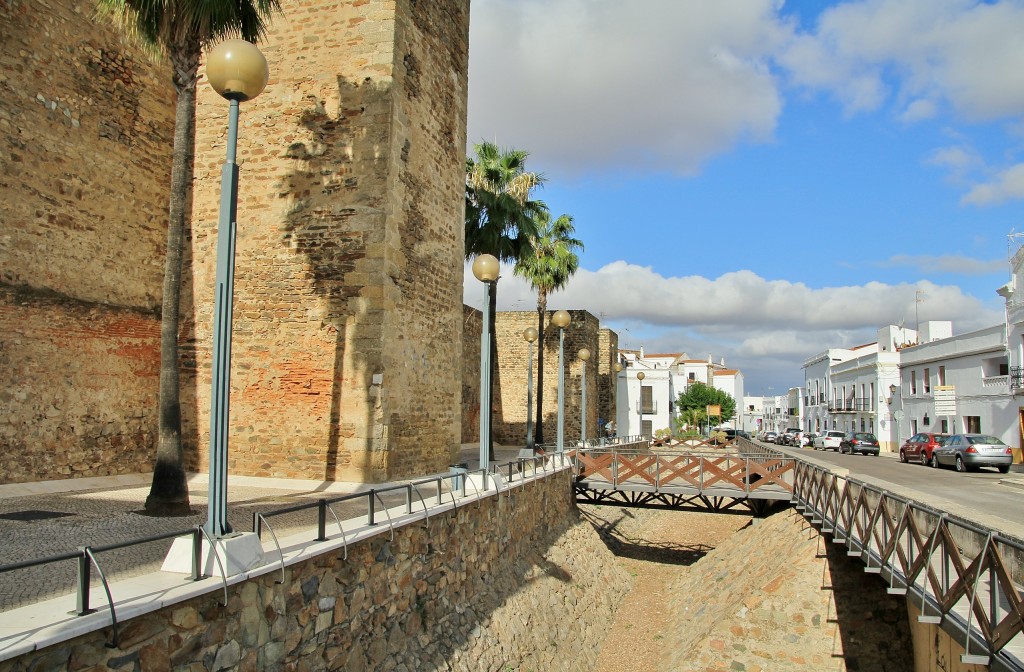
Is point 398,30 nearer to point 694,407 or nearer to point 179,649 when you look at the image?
point 179,649

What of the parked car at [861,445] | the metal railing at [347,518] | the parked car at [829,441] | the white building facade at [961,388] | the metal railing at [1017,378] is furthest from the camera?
the parked car at [829,441]

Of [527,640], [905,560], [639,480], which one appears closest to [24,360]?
[527,640]

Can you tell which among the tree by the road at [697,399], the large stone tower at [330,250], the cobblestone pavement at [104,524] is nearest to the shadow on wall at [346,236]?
the large stone tower at [330,250]

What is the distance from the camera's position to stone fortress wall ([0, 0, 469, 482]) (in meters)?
10.9

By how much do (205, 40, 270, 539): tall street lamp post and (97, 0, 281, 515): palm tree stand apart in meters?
3.20

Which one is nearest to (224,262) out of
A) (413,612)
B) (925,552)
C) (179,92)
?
(179,92)

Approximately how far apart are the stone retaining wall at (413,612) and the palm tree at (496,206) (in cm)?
Result: 636

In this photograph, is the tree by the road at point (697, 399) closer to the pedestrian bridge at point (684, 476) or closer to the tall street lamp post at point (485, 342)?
the pedestrian bridge at point (684, 476)

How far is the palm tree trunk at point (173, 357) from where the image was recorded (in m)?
8.39

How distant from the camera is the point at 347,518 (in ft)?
27.5

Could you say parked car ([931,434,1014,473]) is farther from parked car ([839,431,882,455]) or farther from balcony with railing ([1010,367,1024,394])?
parked car ([839,431,882,455])

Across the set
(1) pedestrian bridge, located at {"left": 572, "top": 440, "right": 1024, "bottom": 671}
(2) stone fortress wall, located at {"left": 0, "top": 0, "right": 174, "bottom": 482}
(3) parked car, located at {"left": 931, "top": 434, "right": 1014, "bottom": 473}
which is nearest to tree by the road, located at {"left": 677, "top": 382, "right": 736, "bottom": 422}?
(3) parked car, located at {"left": 931, "top": 434, "right": 1014, "bottom": 473}

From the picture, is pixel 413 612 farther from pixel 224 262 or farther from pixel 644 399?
pixel 644 399

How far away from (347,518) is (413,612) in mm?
1326
